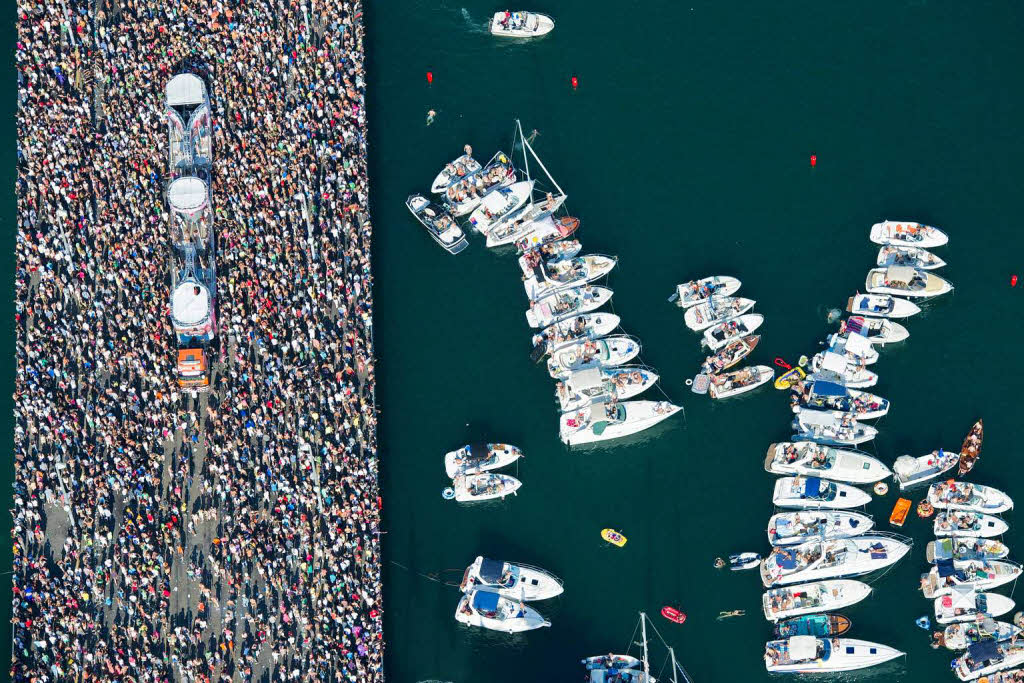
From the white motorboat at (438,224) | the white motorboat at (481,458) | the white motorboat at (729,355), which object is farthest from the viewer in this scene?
the white motorboat at (438,224)

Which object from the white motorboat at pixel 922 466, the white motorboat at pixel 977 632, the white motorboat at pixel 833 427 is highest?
the white motorboat at pixel 833 427

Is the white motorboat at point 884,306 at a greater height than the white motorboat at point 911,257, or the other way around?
the white motorboat at point 911,257

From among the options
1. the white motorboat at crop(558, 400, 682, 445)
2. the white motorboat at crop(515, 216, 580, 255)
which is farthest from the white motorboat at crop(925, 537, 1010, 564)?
the white motorboat at crop(515, 216, 580, 255)

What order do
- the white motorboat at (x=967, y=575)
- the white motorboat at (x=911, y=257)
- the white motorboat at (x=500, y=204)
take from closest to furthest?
the white motorboat at (x=967, y=575) < the white motorboat at (x=911, y=257) < the white motorboat at (x=500, y=204)

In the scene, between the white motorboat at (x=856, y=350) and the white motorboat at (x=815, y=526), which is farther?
the white motorboat at (x=856, y=350)

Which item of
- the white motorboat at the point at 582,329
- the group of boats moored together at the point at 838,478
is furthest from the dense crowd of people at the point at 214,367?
the group of boats moored together at the point at 838,478

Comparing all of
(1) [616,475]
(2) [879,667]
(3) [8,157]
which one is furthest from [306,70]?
(2) [879,667]

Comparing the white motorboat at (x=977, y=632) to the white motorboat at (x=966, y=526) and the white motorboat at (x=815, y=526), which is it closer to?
the white motorboat at (x=966, y=526)

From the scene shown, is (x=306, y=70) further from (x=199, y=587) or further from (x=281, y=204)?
(x=199, y=587)
